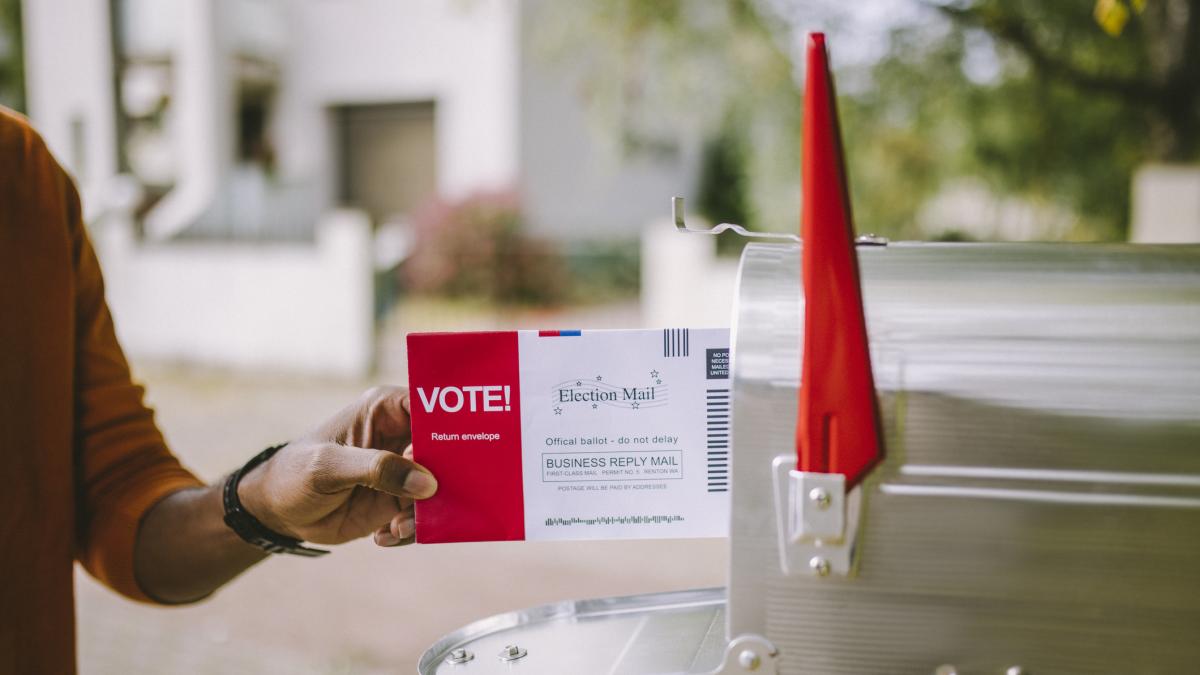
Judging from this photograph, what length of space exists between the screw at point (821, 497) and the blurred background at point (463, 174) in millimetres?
3413

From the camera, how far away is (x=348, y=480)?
1.29 m

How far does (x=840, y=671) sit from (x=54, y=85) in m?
14.5

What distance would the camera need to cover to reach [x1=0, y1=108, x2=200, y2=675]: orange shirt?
137 centimetres

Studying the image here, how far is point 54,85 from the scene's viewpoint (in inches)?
515

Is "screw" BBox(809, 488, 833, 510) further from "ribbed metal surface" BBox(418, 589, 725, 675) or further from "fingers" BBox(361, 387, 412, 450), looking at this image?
"fingers" BBox(361, 387, 412, 450)

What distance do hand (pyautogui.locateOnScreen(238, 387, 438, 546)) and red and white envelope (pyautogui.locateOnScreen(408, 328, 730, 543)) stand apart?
0.19 ft

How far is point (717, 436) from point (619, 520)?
6.1 inches

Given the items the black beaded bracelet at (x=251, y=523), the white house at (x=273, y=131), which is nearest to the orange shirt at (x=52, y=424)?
the black beaded bracelet at (x=251, y=523)

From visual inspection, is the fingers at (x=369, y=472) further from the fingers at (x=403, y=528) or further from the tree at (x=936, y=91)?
the tree at (x=936, y=91)

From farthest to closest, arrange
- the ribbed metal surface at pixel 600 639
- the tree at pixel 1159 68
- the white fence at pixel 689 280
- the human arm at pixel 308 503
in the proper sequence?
the white fence at pixel 689 280 → the tree at pixel 1159 68 → the human arm at pixel 308 503 → the ribbed metal surface at pixel 600 639

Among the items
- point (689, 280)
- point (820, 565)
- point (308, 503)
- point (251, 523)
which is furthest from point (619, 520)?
point (689, 280)

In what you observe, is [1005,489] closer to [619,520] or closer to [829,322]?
[829,322]

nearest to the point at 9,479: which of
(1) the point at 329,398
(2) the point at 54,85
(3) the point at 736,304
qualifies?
(3) the point at 736,304

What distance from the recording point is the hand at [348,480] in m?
1.21
